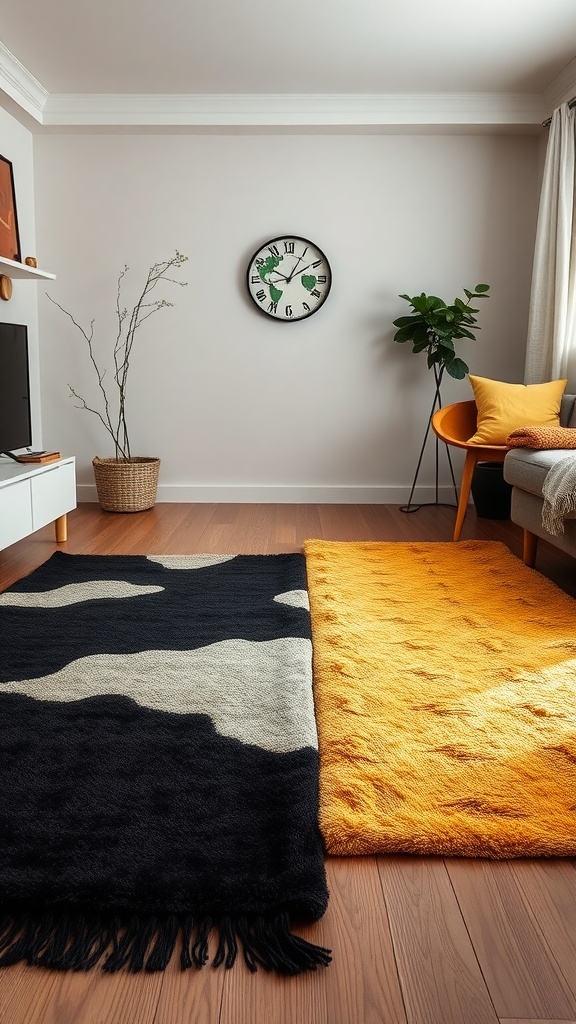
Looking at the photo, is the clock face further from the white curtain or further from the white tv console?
the white tv console

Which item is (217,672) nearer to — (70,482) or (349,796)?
(349,796)

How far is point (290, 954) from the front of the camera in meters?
1.12

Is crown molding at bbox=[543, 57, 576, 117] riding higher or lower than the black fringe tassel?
higher

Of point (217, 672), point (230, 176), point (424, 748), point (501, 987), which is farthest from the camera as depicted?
point (230, 176)

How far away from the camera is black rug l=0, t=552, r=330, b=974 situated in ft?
3.81

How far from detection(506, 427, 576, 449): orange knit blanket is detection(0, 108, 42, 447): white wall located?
2.85 metres

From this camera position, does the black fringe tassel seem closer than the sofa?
Yes

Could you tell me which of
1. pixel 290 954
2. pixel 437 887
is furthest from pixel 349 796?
pixel 290 954

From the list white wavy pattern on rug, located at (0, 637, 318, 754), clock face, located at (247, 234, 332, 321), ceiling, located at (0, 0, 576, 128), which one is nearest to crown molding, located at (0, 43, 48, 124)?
ceiling, located at (0, 0, 576, 128)

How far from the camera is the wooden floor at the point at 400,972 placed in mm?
1019

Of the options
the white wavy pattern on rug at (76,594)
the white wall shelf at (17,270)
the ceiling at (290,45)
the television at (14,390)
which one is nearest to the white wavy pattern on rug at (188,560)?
the white wavy pattern on rug at (76,594)

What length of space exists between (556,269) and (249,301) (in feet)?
5.93

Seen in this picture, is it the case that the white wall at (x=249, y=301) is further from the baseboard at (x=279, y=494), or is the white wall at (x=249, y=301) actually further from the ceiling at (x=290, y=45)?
the ceiling at (x=290, y=45)

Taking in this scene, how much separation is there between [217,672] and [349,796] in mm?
701
